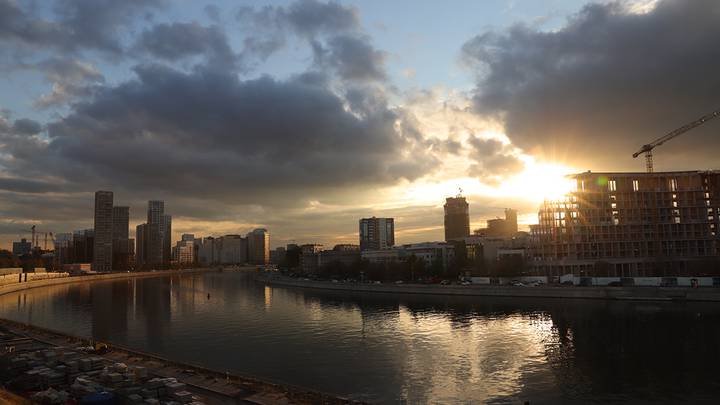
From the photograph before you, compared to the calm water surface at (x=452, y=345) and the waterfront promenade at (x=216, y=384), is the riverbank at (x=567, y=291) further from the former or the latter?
the waterfront promenade at (x=216, y=384)

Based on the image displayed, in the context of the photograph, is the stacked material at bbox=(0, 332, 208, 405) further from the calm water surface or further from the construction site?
the construction site

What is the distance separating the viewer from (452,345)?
150 ft

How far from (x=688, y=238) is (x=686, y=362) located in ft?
308

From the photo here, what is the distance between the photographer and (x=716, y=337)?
46.2 metres

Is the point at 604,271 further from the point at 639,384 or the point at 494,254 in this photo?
the point at 639,384

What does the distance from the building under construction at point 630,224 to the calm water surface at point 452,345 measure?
37152 mm

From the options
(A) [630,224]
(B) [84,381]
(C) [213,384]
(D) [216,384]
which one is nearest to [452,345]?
(D) [216,384]

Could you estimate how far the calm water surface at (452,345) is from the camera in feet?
A: 102

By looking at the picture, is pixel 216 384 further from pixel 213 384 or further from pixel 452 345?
pixel 452 345

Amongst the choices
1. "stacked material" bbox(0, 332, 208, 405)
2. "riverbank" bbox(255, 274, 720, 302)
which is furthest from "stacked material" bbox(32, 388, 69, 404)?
"riverbank" bbox(255, 274, 720, 302)

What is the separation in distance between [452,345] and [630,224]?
298 feet

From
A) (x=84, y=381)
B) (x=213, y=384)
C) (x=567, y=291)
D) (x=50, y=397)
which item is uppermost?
(x=84, y=381)

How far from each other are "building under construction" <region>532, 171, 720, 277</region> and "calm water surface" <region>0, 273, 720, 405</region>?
122ft

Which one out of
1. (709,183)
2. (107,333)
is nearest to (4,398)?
(107,333)
